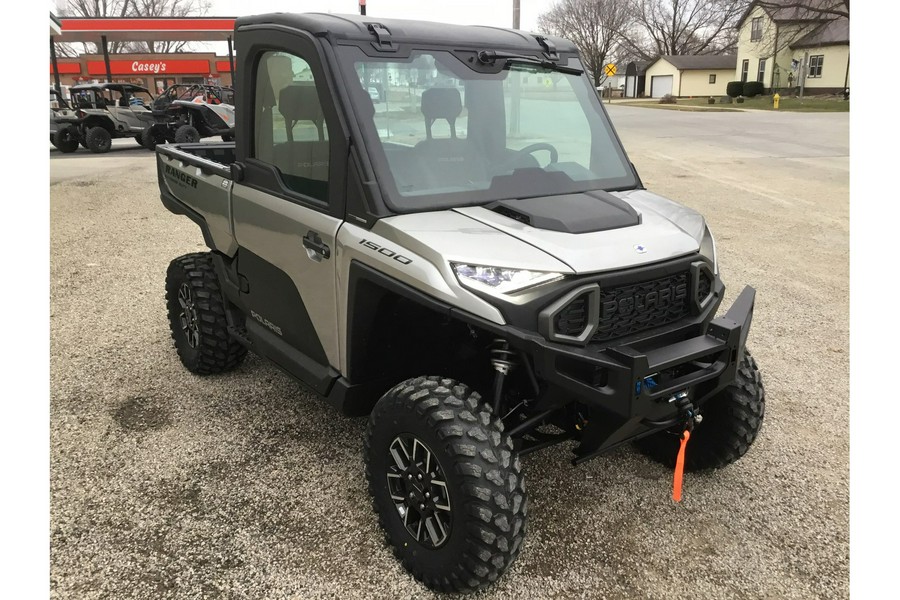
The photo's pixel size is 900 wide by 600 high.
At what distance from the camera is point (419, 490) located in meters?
2.69

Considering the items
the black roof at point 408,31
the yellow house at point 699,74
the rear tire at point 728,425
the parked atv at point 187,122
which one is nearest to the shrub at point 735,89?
the yellow house at point 699,74

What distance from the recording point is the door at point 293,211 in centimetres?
306

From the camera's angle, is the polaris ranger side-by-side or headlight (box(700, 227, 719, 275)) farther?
headlight (box(700, 227, 719, 275))

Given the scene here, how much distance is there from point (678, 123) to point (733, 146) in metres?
10.2

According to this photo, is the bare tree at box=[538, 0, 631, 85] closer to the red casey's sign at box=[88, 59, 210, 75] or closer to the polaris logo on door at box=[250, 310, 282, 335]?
the red casey's sign at box=[88, 59, 210, 75]

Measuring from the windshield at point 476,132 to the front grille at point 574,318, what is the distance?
0.74 meters

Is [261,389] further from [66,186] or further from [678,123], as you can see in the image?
[678,123]

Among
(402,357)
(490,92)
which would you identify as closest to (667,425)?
(402,357)

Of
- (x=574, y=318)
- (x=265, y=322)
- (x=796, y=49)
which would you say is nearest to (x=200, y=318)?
(x=265, y=322)

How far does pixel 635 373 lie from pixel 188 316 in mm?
3242

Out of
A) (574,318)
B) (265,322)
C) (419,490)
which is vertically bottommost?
(419,490)

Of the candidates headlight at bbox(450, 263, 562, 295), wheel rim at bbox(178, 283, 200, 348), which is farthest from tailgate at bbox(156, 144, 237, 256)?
headlight at bbox(450, 263, 562, 295)

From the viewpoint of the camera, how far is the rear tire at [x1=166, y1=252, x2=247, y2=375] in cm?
436

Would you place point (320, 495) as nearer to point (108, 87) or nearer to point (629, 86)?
point (108, 87)
